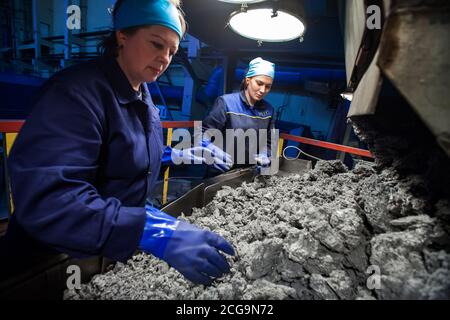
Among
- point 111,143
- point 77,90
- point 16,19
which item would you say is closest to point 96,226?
point 111,143

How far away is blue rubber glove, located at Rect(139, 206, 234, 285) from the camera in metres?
0.78

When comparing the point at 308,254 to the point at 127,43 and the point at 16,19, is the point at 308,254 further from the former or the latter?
the point at 16,19

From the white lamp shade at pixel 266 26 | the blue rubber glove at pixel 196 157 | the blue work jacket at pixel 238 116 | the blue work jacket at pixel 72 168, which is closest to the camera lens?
the blue work jacket at pixel 72 168

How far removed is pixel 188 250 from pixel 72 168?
430mm

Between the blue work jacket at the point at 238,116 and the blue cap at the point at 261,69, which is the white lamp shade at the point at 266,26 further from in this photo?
the blue work jacket at the point at 238,116

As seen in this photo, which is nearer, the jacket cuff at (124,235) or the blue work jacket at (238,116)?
the jacket cuff at (124,235)

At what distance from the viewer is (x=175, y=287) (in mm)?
814

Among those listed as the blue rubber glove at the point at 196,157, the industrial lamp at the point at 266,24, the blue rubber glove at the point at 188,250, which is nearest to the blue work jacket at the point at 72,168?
the blue rubber glove at the point at 188,250

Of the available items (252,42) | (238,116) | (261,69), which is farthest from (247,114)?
(252,42)

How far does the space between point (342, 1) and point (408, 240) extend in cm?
172

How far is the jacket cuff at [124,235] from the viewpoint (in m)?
0.67

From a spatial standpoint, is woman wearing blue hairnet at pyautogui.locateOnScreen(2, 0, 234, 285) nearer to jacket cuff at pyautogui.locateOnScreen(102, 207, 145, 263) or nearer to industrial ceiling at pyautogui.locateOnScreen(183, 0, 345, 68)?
jacket cuff at pyautogui.locateOnScreen(102, 207, 145, 263)

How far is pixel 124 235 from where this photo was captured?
685 millimetres

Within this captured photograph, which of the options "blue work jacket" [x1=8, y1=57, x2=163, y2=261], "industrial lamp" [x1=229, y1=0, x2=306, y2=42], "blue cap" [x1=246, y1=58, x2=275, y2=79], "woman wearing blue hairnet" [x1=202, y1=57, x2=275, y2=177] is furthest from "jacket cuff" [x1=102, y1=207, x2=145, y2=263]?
"blue cap" [x1=246, y1=58, x2=275, y2=79]
